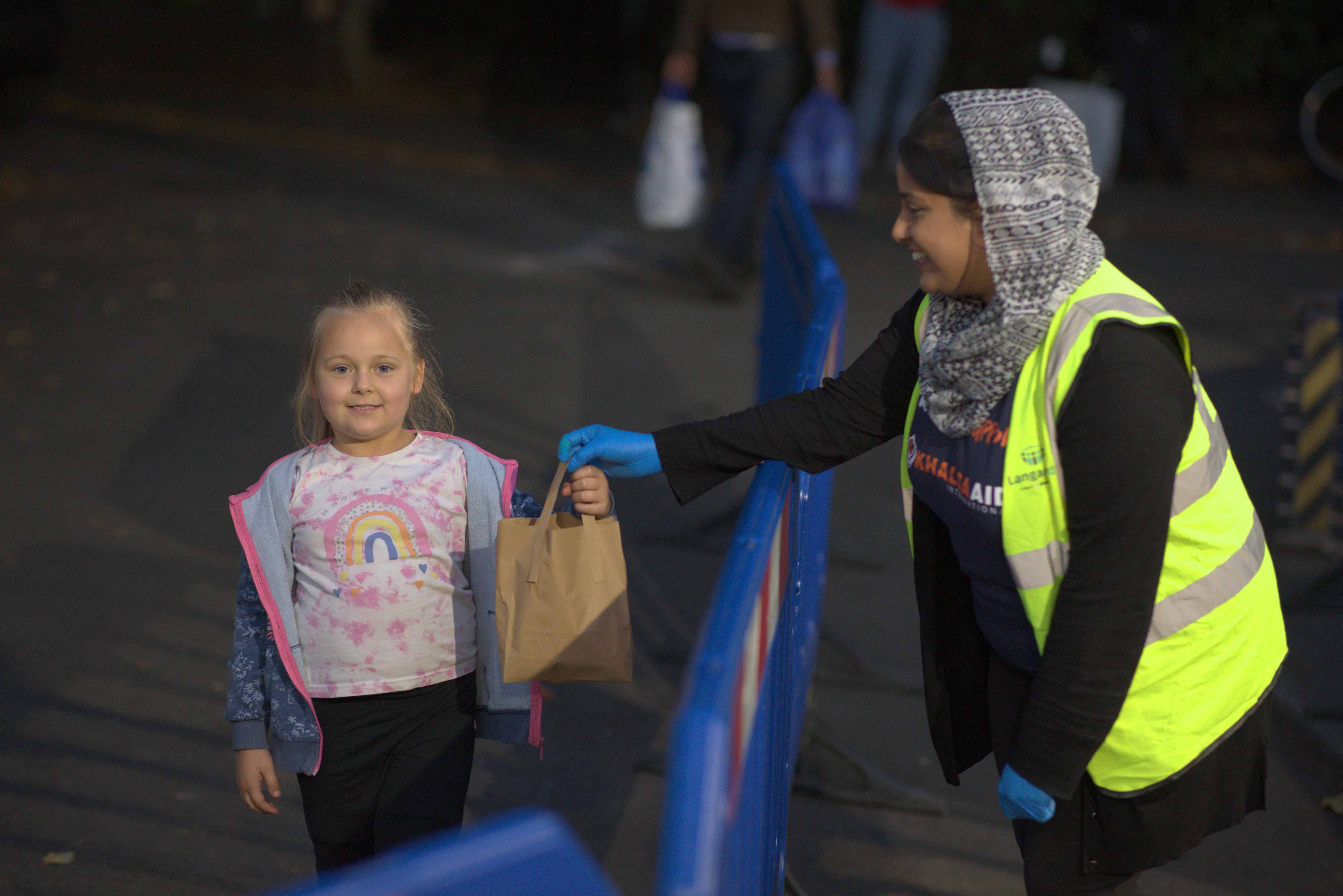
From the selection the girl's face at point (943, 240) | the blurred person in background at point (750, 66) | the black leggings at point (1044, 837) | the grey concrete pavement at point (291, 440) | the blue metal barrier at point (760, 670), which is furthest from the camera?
the blurred person in background at point (750, 66)

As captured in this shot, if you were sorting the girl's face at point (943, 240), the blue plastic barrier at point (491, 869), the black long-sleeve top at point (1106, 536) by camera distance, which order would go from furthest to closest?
the girl's face at point (943, 240)
the black long-sleeve top at point (1106, 536)
the blue plastic barrier at point (491, 869)

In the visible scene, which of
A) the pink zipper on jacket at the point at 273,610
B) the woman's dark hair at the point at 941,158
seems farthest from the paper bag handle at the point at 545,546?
the woman's dark hair at the point at 941,158

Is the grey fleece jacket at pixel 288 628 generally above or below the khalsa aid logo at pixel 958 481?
below

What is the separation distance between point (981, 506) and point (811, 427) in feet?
1.92

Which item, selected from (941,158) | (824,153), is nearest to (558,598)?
(941,158)

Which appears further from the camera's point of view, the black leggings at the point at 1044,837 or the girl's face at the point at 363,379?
the girl's face at the point at 363,379

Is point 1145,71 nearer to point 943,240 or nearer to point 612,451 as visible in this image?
point 612,451

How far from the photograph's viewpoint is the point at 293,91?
16.9 m

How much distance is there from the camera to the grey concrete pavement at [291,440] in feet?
12.3

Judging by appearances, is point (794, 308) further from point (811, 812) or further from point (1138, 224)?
point (1138, 224)

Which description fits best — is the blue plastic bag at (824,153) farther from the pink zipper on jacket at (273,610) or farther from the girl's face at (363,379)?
the pink zipper on jacket at (273,610)

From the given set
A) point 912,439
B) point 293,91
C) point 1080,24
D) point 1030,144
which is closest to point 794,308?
point 912,439

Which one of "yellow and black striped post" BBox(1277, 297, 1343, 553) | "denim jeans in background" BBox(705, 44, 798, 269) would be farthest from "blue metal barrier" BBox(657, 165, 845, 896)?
"denim jeans in background" BBox(705, 44, 798, 269)

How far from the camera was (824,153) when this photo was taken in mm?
7859
